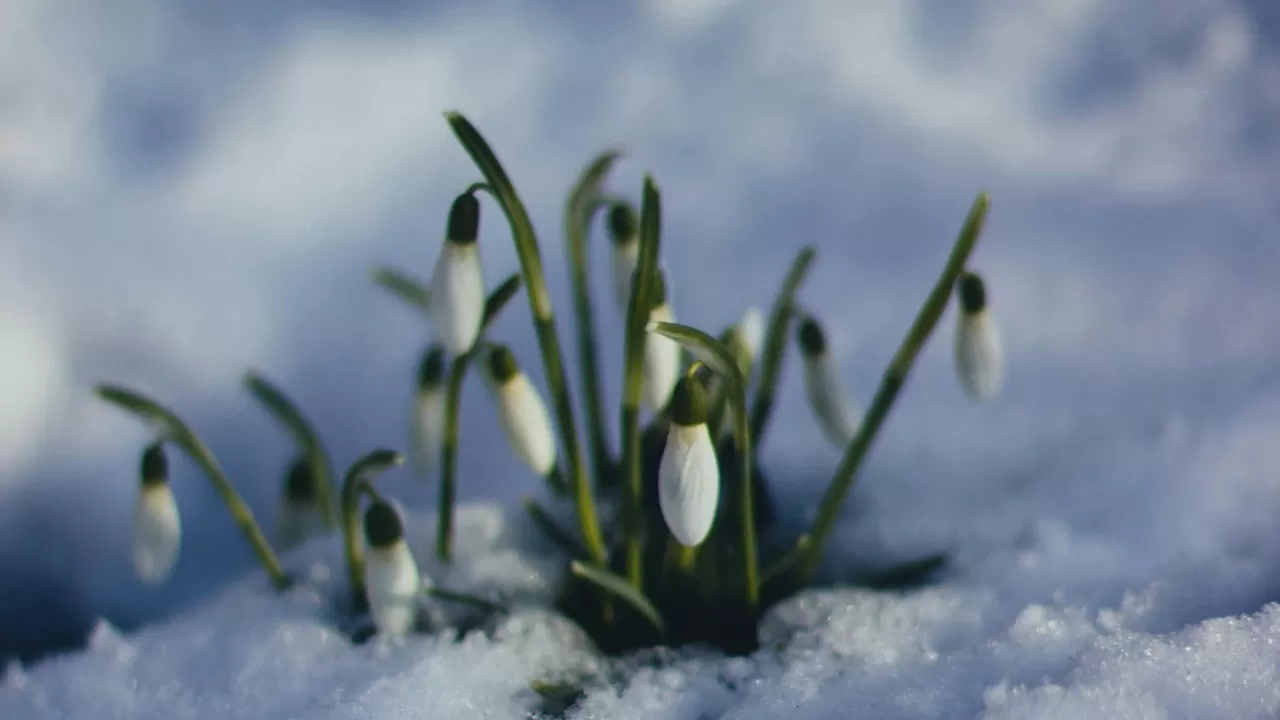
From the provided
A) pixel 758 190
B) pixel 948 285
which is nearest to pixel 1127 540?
pixel 948 285

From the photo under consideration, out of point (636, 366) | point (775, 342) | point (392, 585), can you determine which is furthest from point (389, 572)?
point (775, 342)

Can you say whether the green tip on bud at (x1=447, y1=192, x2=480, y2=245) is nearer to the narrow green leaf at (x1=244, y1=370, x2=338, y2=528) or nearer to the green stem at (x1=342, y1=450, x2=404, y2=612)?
the green stem at (x1=342, y1=450, x2=404, y2=612)

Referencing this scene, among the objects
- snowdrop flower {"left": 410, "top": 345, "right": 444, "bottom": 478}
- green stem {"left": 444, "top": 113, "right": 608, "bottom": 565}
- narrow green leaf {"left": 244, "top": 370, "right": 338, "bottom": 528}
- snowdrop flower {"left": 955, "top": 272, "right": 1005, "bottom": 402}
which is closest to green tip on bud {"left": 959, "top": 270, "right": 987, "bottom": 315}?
snowdrop flower {"left": 955, "top": 272, "right": 1005, "bottom": 402}

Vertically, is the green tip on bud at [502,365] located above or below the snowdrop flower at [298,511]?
above

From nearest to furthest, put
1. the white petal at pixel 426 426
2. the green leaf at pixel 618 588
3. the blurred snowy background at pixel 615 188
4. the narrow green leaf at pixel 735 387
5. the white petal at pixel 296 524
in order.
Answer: the narrow green leaf at pixel 735 387 → the green leaf at pixel 618 588 → the white petal at pixel 426 426 → the white petal at pixel 296 524 → the blurred snowy background at pixel 615 188

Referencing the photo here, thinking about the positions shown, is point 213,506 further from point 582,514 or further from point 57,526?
point 582,514

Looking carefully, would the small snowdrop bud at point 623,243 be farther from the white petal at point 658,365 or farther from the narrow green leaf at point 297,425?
the narrow green leaf at point 297,425

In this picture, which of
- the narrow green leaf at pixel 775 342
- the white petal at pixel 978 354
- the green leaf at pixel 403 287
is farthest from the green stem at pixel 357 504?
the white petal at pixel 978 354
